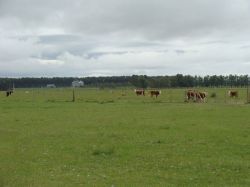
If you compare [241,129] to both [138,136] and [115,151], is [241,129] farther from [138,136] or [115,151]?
[115,151]

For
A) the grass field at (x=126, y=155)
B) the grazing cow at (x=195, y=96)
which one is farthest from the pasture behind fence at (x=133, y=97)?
the grass field at (x=126, y=155)

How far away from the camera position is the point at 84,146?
17453 millimetres

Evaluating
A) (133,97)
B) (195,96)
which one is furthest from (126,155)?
→ (133,97)

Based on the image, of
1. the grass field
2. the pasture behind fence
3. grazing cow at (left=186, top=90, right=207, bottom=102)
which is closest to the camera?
the grass field

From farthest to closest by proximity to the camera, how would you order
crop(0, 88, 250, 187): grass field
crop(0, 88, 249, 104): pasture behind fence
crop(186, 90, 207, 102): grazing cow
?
crop(0, 88, 249, 104): pasture behind fence
crop(186, 90, 207, 102): grazing cow
crop(0, 88, 250, 187): grass field

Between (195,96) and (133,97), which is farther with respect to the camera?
(133,97)

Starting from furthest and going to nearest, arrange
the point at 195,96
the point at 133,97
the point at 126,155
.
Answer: the point at 133,97, the point at 195,96, the point at 126,155

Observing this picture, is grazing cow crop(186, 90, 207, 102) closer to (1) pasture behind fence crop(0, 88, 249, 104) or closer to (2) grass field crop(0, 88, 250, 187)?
(1) pasture behind fence crop(0, 88, 249, 104)

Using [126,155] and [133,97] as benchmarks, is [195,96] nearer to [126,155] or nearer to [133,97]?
[133,97]

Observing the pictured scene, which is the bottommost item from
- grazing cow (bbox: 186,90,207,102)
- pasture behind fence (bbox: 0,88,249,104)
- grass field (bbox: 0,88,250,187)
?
pasture behind fence (bbox: 0,88,249,104)

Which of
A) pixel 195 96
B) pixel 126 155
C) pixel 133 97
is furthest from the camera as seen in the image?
pixel 133 97

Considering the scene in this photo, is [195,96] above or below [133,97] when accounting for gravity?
above

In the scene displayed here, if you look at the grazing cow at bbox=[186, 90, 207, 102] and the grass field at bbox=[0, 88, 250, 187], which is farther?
the grazing cow at bbox=[186, 90, 207, 102]

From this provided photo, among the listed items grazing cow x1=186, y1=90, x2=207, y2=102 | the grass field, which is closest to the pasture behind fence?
grazing cow x1=186, y1=90, x2=207, y2=102
